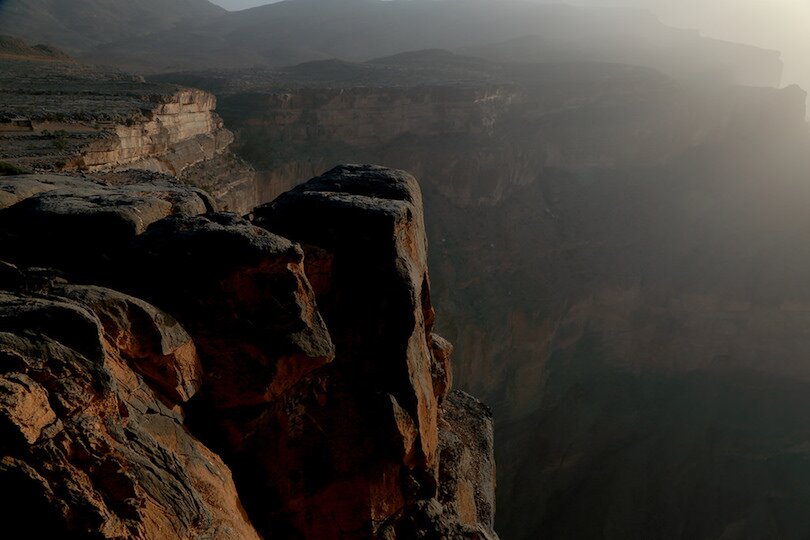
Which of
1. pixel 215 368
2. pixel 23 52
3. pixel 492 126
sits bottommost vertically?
pixel 215 368

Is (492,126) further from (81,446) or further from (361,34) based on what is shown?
(361,34)

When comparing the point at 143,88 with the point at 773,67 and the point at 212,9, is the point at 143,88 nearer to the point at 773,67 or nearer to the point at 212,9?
the point at 773,67

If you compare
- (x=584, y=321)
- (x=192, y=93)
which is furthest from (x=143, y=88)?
(x=584, y=321)

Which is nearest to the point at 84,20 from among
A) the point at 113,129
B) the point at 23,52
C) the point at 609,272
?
the point at 23,52

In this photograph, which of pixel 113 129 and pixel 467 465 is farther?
pixel 113 129

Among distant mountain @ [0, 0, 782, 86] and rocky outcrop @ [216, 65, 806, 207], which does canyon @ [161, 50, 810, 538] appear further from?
distant mountain @ [0, 0, 782, 86]

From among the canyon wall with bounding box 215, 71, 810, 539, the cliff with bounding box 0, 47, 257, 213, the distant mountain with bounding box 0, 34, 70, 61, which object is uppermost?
the distant mountain with bounding box 0, 34, 70, 61

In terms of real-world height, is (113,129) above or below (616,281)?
above

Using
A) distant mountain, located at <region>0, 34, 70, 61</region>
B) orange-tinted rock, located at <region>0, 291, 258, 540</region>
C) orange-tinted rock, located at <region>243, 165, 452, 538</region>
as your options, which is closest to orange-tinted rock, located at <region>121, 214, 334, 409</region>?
orange-tinted rock, located at <region>243, 165, 452, 538</region>
